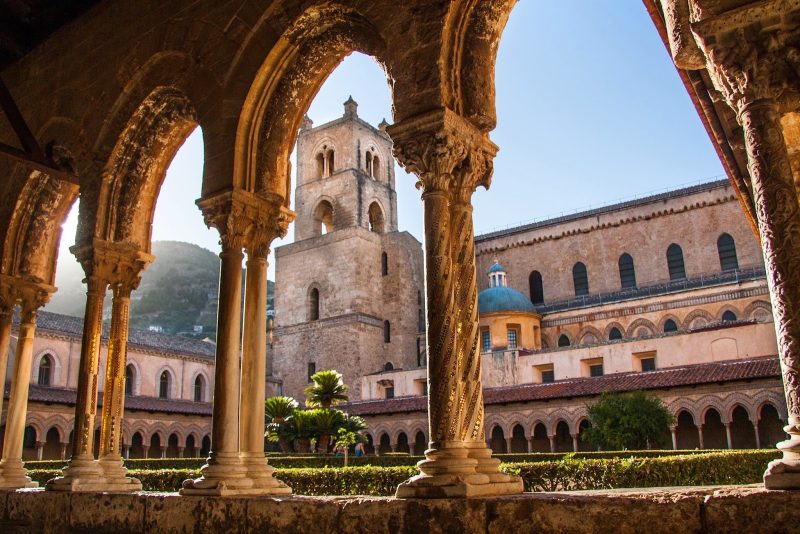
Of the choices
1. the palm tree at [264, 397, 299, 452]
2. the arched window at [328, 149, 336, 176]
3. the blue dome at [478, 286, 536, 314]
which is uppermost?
the arched window at [328, 149, 336, 176]

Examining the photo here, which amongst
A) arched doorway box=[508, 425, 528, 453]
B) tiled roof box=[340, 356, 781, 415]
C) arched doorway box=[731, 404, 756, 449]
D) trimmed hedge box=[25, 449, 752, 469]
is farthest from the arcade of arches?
arched doorway box=[508, 425, 528, 453]

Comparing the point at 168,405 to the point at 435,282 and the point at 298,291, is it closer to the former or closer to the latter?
the point at 298,291

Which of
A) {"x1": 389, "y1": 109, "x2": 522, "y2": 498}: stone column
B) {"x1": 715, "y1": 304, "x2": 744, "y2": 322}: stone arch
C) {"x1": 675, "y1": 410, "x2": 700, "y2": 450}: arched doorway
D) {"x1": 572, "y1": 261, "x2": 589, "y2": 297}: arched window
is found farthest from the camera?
{"x1": 572, "y1": 261, "x2": 589, "y2": 297}: arched window

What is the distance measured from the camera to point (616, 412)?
21062 mm

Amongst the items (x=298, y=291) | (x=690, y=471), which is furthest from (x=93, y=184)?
(x=298, y=291)

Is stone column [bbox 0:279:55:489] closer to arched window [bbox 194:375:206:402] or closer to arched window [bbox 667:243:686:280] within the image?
arched window [bbox 194:375:206:402]

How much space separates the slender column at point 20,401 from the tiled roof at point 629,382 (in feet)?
59.5

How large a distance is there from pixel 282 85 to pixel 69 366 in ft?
91.8

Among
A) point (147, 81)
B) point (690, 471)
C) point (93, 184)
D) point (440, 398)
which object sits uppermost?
point (147, 81)

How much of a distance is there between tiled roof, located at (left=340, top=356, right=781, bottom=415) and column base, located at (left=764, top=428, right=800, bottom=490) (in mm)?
18349

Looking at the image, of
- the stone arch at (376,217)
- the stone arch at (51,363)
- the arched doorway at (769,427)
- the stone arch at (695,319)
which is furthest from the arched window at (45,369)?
the arched doorway at (769,427)

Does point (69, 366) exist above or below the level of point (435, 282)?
above

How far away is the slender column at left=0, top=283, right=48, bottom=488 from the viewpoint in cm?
802

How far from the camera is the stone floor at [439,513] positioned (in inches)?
126
